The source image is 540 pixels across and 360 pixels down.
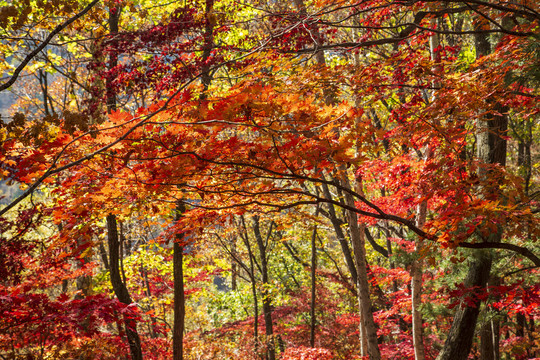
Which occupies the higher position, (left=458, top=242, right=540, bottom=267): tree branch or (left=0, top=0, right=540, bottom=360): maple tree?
(left=0, top=0, right=540, bottom=360): maple tree

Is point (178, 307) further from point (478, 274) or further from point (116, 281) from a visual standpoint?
point (478, 274)

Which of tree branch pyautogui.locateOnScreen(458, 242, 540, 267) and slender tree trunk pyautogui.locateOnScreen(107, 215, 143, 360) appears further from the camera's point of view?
slender tree trunk pyautogui.locateOnScreen(107, 215, 143, 360)

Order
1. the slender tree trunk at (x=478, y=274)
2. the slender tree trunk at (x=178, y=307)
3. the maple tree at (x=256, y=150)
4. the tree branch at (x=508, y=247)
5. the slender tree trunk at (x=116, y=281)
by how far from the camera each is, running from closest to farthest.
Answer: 1. the maple tree at (x=256, y=150)
2. the tree branch at (x=508, y=247)
3. the slender tree trunk at (x=478, y=274)
4. the slender tree trunk at (x=116, y=281)
5. the slender tree trunk at (x=178, y=307)

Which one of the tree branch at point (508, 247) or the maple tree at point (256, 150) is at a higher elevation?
the maple tree at point (256, 150)

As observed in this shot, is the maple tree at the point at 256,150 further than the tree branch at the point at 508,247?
No

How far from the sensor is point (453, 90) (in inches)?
142

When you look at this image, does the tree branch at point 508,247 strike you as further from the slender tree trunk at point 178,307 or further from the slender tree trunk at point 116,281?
the slender tree trunk at point 116,281

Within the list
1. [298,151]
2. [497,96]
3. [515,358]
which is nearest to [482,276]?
[497,96]

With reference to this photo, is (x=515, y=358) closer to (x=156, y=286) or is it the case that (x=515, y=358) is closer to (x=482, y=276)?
(x=482, y=276)

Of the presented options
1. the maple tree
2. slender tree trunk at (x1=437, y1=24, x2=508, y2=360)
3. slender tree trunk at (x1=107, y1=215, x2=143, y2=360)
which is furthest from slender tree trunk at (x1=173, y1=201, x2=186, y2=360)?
slender tree trunk at (x1=437, y1=24, x2=508, y2=360)

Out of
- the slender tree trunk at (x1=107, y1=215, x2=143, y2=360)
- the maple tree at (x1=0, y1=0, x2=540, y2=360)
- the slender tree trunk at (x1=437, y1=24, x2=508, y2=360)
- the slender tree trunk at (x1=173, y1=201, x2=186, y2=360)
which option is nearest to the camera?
the maple tree at (x1=0, y1=0, x2=540, y2=360)

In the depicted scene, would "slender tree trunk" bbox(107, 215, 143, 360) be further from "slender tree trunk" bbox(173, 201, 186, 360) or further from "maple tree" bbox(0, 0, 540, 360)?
"slender tree trunk" bbox(173, 201, 186, 360)

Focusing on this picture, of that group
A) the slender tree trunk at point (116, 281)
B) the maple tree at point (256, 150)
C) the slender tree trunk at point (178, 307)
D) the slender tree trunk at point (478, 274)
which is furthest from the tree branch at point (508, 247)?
the slender tree trunk at point (116, 281)

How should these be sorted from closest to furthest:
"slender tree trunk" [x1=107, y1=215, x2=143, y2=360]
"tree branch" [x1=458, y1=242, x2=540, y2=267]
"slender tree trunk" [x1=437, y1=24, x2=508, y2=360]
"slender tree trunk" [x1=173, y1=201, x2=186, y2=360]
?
"tree branch" [x1=458, y1=242, x2=540, y2=267], "slender tree trunk" [x1=437, y1=24, x2=508, y2=360], "slender tree trunk" [x1=107, y1=215, x2=143, y2=360], "slender tree trunk" [x1=173, y1=201, x2=186, y2=360]
